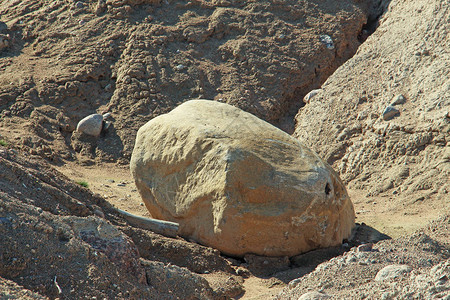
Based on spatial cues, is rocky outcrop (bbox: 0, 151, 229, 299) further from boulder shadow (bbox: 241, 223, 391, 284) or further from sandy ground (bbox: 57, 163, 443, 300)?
boulder shadow (bbox: 241, 223, 391, 284)

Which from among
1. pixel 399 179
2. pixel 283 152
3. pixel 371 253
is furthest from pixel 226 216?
pixel 399 179

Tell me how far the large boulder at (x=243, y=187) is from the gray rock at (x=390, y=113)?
2.33m

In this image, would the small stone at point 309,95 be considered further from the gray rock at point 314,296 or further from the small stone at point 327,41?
the gray rock at point 314,296

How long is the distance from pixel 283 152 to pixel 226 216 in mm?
881

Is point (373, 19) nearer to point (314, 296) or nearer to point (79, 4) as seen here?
point (79, 4)

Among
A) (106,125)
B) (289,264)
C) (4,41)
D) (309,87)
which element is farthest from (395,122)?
(4,41)

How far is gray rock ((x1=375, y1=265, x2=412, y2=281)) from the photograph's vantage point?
388 centimetres

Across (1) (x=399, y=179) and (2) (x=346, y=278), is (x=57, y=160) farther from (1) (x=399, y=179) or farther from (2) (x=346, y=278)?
(2) (x=346, y=278)

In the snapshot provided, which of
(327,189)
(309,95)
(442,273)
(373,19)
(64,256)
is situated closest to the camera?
(442,273)

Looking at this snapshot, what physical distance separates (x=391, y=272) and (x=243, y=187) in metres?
1.85

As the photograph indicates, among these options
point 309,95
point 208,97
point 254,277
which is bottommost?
point 254,277

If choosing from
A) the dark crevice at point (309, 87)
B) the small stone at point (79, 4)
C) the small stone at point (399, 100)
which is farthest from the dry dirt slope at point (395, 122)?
the small stone at point (79, 4)

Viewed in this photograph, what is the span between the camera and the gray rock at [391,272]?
388 centimetres

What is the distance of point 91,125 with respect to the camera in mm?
9242
